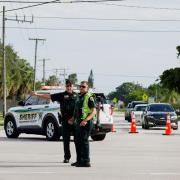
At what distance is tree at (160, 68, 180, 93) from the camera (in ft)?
295

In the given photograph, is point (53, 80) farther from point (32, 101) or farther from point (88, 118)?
point (88, 118)

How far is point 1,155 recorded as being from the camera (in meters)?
21.0

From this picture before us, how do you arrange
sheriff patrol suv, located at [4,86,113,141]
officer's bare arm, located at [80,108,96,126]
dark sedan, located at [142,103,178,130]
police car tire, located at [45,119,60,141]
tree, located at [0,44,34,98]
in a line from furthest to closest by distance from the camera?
tree, located at [0,44,34,98] < dark sedan, located at [142,103,178,130] < sheriff patrol suv, located at [4,86,113,141] < police car tire, located at [45,119,60,141] < officer's bare arm, located at [80,108,96,126]

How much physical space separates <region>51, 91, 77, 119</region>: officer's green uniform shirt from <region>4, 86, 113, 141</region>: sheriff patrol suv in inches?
354

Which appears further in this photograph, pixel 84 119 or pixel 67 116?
pixel 67 116

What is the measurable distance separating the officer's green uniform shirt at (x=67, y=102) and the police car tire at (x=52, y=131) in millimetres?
9593


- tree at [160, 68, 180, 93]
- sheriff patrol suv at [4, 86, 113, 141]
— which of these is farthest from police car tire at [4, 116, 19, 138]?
tree at [160, 68, 180, 93]

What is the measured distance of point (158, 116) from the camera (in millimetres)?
43562

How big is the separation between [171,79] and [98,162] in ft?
239

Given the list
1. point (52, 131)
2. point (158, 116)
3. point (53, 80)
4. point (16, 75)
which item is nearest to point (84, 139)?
point (52, 131)

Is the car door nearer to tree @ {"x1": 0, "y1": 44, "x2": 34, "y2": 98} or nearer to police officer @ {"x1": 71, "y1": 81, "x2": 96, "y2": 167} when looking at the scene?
police officer @ {"x1": 71, "y1": 81, "x2": 96, "y2": 167}

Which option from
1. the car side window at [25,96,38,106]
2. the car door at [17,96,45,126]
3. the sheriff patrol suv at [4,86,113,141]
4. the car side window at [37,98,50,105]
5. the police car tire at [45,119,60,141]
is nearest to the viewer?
the police car tire at [45,119,60,141]

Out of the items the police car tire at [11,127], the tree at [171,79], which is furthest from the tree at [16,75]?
the police car tire at [11,127]

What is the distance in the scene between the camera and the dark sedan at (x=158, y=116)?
1710 inches
